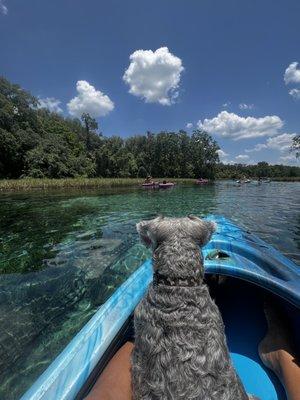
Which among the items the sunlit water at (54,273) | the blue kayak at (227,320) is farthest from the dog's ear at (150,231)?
the sunlit water at (54,273)

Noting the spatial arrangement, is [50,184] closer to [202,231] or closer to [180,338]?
[202,231]

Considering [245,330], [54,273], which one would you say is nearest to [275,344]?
[245,330]

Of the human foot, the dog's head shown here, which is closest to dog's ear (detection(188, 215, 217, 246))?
the dog's head

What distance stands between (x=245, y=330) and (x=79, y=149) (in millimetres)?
64483

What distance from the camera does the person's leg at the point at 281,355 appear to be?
7.29 ft

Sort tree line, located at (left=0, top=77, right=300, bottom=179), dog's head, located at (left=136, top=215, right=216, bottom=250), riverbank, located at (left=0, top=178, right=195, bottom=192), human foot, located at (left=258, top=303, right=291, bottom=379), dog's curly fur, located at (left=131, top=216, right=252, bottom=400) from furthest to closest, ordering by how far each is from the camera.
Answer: tree line, located at (left=0, top=77, right=300, bottom=179) → riverbank, located at (left=0, top=178, right=195, bottom=192) → human foot, located at (left=258, top=303, right=291, bottom=379) → dog's head, located at (left=136, top=215, right=216, bottom=250) → dog's curly fur, located at (left=131, top=216, right=252, bottom=400)

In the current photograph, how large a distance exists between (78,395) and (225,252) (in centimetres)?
242

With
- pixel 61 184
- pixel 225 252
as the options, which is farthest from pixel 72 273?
pixel 61 184

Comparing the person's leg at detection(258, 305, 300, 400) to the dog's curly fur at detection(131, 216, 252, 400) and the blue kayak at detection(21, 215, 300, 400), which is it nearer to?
the blue kayak at detection(21, 215, 300, 400)

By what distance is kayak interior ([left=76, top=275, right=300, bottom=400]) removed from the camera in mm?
2345

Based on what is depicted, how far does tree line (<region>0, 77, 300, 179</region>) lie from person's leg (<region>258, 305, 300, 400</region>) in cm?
4380

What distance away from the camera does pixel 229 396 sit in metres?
1.49

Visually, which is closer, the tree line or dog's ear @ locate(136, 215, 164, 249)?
dog's ear @ locate(136, 215, 164, 249)

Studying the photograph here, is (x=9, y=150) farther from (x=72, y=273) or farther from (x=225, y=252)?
(x=225, y=252)
